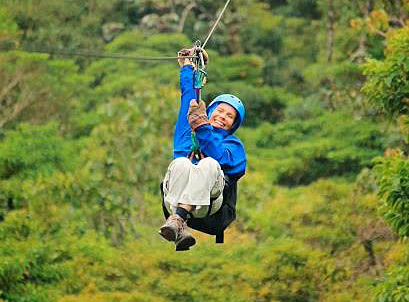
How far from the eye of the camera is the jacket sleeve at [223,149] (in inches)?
228

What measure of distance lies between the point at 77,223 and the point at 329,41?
36.8 ft

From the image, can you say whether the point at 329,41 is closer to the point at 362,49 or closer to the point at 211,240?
the point at 362,49

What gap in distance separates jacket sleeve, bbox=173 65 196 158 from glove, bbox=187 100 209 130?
0.22 m

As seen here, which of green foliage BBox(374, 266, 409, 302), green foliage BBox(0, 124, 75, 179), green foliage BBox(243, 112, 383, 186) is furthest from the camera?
green foliage BBox(243, 112, 383, 186)

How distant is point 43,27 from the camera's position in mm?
25438

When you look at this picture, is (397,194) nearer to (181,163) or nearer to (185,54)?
(185,54)

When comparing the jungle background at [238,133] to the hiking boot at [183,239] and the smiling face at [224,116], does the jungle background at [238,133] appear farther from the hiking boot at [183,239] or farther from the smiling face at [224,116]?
the hiking boot at [183,239]

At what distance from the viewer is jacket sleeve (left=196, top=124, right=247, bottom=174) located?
579 cm

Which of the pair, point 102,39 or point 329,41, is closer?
point 329,41

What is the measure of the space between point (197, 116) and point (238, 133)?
62.3 feet

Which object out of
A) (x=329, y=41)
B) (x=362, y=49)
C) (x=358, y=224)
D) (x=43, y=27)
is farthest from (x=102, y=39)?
(x=358, y=224)

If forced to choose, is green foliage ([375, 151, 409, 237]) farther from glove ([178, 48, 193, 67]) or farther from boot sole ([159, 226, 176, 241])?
boot sole ([159, 226, 176, 241])

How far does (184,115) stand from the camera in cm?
600

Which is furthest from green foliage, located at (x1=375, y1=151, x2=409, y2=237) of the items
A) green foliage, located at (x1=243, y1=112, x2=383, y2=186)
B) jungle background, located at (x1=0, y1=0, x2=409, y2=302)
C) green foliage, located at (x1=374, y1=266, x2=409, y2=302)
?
green foliage, located at (x1=243, y1=112, x2=383, y2=186)
